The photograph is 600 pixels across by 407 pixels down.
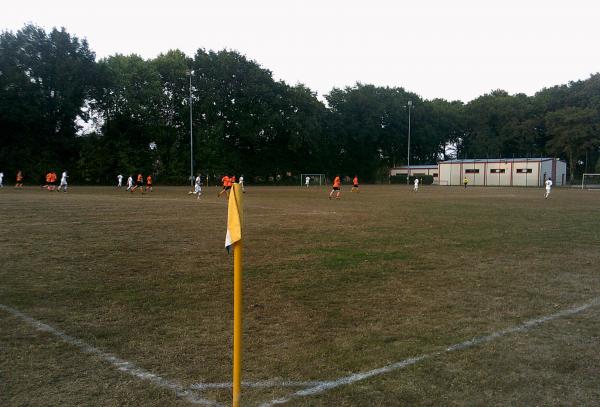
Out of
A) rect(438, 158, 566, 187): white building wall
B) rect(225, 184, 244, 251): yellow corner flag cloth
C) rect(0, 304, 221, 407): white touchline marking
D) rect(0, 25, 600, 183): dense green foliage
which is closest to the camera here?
rect(225, 184, 244, 251): yellow corner flag cloth

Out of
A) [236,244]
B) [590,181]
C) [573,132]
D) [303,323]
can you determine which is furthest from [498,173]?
[236,244]

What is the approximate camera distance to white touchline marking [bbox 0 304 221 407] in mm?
3907

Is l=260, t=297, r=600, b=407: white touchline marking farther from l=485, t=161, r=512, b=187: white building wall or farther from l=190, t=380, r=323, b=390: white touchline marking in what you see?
l=485, t=161, r=512, b=187: white building wall

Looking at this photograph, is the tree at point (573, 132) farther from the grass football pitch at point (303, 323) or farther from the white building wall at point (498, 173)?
the grass football pitch at point (303, 323)

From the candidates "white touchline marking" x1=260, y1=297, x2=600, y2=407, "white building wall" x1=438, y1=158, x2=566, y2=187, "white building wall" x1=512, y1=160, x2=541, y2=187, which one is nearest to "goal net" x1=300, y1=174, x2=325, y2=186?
"white building wall" x1=438, y1=158, x2=566, y2=187

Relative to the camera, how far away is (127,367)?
445cm

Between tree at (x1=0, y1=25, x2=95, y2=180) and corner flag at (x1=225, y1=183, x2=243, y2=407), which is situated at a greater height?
tree at (x1=0, y1=25, x2=95, y2=180)

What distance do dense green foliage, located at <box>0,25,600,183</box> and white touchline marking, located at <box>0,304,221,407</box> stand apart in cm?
5827

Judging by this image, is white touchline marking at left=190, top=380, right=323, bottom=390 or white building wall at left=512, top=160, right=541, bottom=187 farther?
white building wall at left=512, top=160, right=541, bottom=187

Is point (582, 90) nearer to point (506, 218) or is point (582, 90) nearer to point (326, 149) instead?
point (326, 149)

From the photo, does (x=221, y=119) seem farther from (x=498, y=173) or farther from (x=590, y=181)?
(x=590, y=181)

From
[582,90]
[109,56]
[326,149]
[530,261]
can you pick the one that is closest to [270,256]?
[530,261]

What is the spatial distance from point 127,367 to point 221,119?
66.5 metres

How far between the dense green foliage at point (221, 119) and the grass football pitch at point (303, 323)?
173 ft
